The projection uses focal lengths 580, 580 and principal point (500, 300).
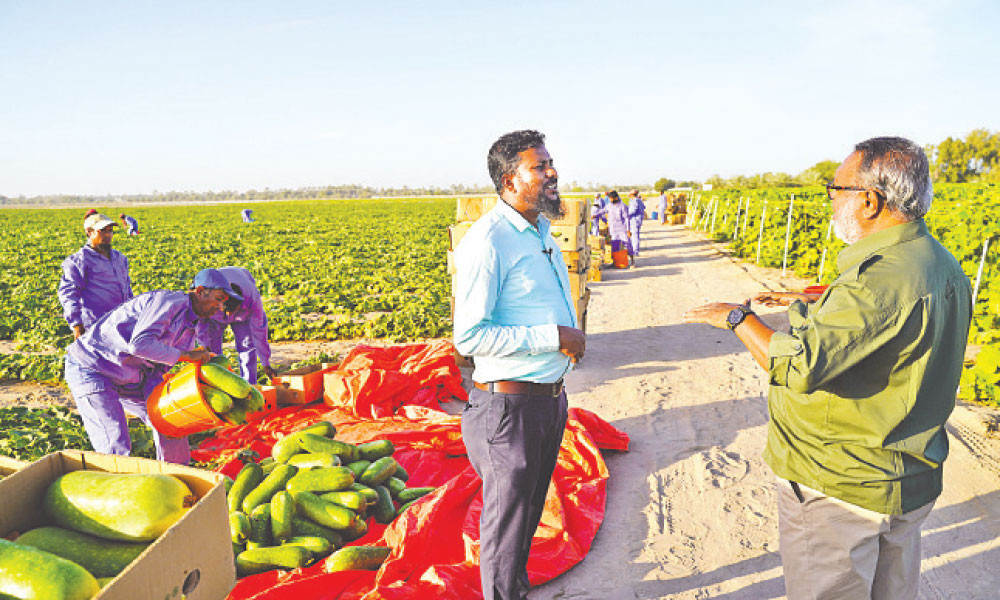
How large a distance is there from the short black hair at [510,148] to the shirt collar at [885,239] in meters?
1.49

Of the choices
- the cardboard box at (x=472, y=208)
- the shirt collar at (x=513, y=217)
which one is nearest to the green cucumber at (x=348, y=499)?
the shirt collar at (x=513, y=217)

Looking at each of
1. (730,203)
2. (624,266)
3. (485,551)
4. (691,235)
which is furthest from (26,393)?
(691,235)

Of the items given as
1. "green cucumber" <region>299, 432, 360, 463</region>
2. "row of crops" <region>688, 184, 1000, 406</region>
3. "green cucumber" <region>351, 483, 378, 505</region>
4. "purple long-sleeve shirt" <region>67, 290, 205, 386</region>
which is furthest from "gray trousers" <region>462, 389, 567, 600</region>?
"row of crops" <region>688, 184, 1000, 406</region>

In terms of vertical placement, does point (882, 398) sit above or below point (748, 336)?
below

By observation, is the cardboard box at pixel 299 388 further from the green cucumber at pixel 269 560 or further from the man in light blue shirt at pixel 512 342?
the man in light blue shirt at pixel 512 342

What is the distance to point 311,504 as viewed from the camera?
3885mm

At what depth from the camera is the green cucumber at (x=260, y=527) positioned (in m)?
3.73

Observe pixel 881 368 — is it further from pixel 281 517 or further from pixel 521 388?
pixel 281 517

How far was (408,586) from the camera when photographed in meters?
3.43

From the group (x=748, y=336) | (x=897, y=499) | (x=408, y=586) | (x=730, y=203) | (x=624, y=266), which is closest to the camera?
(x=897, y=499)

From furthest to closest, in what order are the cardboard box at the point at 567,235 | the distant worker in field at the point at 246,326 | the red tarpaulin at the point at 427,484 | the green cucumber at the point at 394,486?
1. the cardboard box at the point at 567,235
2. the distant worker in field at the point at 246,326
3. the green cucumber at the point at 394,486
4. the red tarpaulin at the point at 427,484

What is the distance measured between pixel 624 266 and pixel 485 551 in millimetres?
15486

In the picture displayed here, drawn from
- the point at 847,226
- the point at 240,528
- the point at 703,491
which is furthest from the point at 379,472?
the point at 847,226

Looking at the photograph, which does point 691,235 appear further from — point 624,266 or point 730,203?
point 624,266
